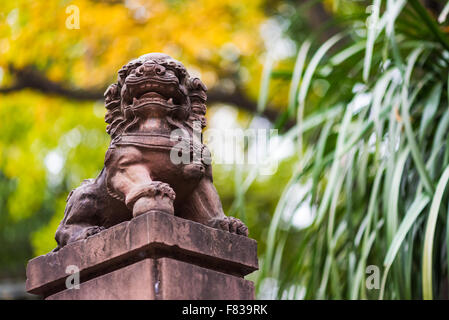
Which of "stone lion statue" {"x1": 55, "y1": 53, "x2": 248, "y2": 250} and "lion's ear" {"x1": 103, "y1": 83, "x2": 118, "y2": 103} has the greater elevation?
"lion's ear" {"x1": 103, "y1": 83, "x2": 118, "y2": 103}

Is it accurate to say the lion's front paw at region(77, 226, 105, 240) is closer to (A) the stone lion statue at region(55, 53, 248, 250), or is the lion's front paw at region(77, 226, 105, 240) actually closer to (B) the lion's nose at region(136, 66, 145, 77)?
(A) the stone lion statue at region(55, 53, 248, 250)

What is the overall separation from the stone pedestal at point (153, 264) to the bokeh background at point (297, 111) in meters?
1.13

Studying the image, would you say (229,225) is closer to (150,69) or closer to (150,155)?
(150,155)

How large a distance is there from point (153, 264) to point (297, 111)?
4.00 meters

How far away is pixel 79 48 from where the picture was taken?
8.23 m

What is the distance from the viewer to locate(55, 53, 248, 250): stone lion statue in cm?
307

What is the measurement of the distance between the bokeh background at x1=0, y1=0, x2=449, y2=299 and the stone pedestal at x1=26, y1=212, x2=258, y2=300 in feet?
3.70

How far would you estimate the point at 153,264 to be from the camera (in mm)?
2768

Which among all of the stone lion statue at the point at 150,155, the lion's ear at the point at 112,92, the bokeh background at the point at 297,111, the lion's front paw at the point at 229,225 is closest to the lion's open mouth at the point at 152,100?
the stone lion statue at the point at 150,155

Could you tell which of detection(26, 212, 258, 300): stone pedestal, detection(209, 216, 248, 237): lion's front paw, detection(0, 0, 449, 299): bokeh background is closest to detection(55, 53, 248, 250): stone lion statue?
detection(209, 216, 248, 237): lion's front paw

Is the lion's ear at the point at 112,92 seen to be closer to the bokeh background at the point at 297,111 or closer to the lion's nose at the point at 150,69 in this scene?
the lion's nose at the point at 150,69
